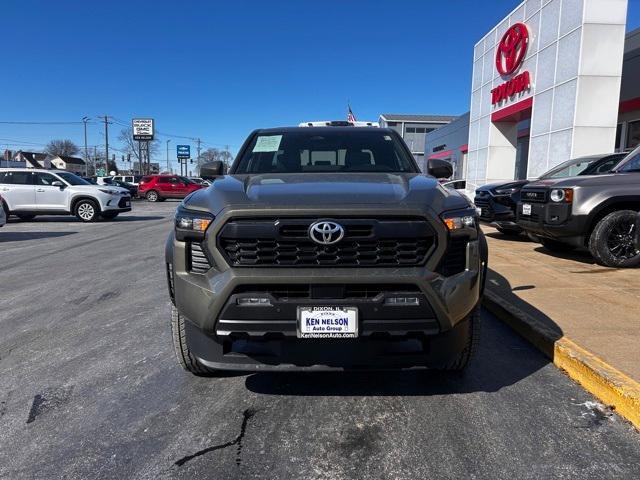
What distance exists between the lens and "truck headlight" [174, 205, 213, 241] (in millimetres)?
2635

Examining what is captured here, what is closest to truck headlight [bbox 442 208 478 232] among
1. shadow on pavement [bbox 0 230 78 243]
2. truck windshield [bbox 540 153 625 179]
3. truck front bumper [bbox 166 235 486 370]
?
truck front bumper [bbox 166 235 486 370]

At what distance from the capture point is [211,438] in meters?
2.59

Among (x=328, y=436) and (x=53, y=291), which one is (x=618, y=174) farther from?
(x=53, y=291)

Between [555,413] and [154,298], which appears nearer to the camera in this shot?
[555,413]

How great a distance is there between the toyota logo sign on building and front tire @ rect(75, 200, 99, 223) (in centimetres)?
1520

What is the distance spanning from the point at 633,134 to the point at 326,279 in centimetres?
1748

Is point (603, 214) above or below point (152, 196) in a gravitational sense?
above

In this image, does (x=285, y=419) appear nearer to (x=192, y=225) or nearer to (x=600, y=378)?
(x=192, y=225)

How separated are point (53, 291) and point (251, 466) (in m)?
4.73

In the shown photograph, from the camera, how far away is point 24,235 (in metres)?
12.2

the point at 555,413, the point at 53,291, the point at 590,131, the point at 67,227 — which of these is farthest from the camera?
the point at 67,227

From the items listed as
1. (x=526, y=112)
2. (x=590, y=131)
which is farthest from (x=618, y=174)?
(x=526, y=112)

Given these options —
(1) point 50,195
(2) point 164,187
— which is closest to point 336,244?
(1) point 50,195

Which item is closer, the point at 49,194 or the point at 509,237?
the point at 509,237
